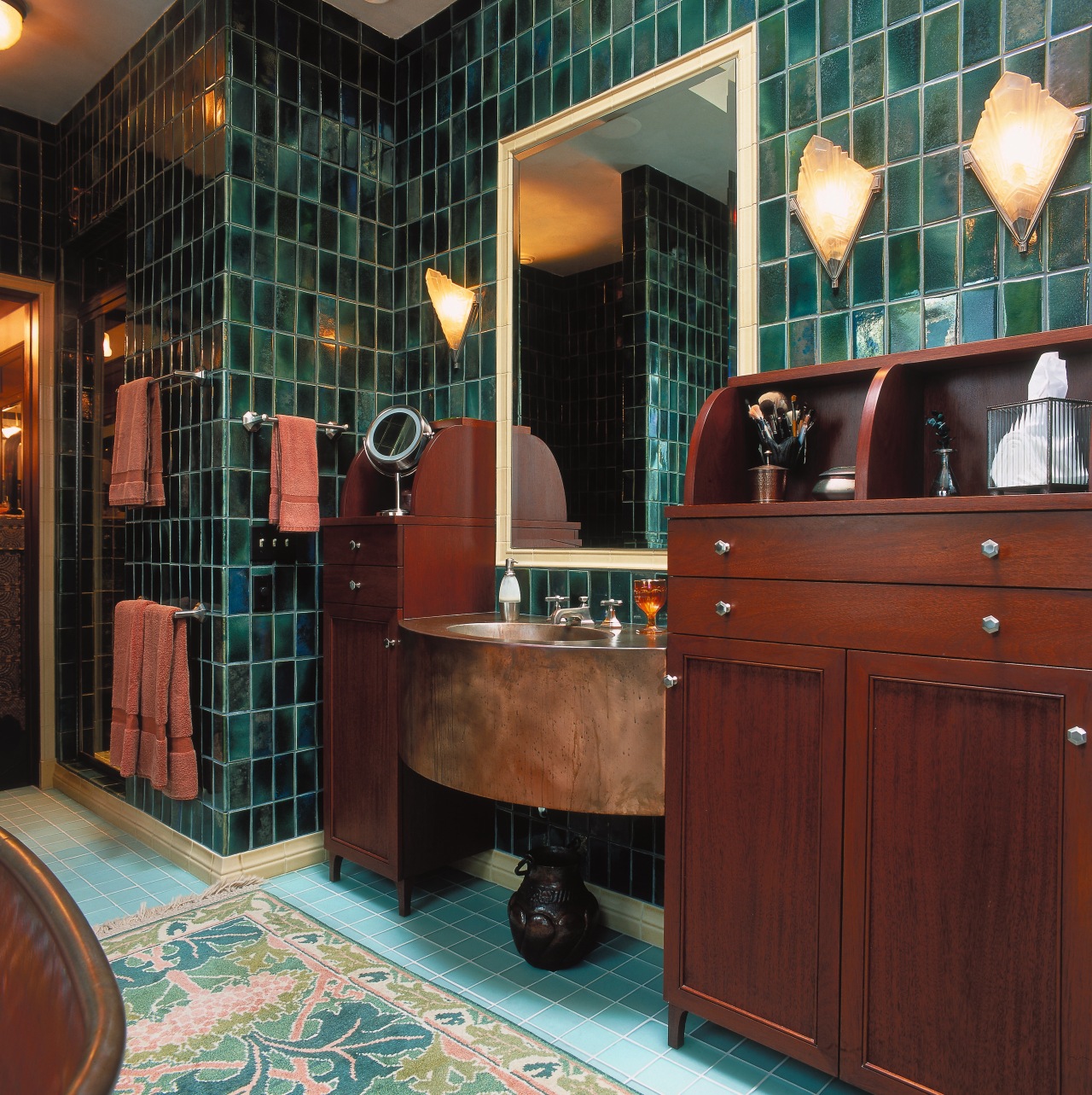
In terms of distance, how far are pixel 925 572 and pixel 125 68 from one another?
3.47 metres

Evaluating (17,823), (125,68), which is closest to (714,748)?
(17,823)

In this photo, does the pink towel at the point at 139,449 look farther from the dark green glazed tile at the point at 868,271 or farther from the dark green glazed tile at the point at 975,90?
the dark green glazed tile at the point at 975,90

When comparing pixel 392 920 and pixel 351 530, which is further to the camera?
pixel 351 530

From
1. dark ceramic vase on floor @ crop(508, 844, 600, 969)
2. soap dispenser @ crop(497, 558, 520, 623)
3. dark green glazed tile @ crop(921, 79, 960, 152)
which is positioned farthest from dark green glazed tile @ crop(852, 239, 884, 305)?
dark ceramic vase on floor @ crop(508, 844, 600, 969)

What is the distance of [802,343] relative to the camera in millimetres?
2084

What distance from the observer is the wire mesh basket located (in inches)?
57.9

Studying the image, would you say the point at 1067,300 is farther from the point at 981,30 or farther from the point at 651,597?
the point at 651,597

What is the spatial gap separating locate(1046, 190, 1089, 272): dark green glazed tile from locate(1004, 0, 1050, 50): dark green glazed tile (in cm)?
35

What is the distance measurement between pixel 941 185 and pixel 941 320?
11.7 inches

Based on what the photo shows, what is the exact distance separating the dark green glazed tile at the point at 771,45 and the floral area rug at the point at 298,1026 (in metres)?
2.38

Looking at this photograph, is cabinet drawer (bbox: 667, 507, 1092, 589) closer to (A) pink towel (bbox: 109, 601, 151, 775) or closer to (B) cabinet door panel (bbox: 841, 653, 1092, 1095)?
(B) cabinet door panel (bbox: 841, 653, 1092, 1095)

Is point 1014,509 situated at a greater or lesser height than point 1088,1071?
greater

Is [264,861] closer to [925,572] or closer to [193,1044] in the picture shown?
[193,1044]

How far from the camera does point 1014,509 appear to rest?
136 cm
